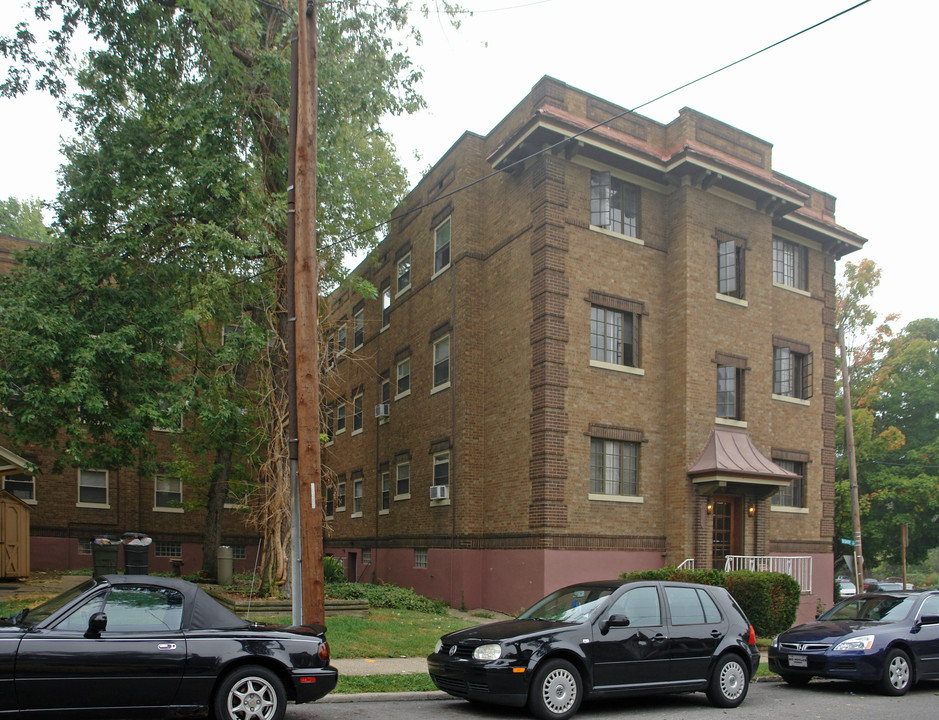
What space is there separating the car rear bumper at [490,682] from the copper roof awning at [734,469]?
443 inches

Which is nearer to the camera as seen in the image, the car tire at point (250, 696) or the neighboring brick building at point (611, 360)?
the car tire at point (250, 696)

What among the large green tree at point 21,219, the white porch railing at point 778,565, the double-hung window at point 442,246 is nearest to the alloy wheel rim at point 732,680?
the white porch railing at point 778,565

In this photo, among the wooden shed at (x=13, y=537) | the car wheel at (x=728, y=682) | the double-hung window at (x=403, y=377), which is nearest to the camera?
the car wheel at (x=728, y=682)

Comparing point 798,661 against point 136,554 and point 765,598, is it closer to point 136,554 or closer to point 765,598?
point 765,598

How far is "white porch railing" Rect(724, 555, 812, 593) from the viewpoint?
1969 cm

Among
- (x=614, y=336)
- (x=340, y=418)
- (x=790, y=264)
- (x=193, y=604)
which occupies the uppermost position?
(x=790, y=264)

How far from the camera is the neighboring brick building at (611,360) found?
18906mm

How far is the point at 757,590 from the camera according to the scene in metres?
16.5

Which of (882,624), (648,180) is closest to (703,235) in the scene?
(648,180)

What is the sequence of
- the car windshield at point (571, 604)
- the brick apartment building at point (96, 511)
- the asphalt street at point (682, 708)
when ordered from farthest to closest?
the brick apartment building at point (96, 511), the car windshield at point (571, 604), the asphalt street at point (682, 708)

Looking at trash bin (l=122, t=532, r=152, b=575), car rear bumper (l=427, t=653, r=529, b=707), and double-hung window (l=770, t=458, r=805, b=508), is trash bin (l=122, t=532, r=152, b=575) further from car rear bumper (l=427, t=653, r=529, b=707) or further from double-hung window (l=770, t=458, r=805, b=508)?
double-hung window (l=770, t=458, r=805, b=508)

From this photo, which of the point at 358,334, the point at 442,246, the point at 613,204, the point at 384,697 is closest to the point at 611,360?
the point at 613,204

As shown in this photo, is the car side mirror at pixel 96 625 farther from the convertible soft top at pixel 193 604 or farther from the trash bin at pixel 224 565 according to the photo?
the trash bin at pixel 224 565

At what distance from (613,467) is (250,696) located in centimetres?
1307
